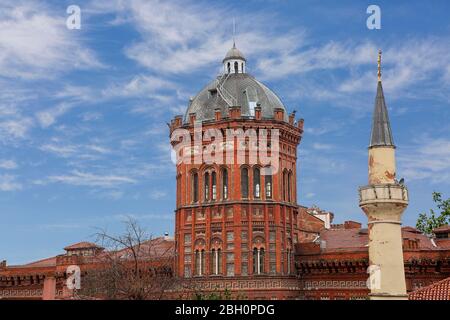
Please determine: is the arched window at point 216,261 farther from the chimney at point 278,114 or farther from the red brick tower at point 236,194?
the chimney at point 278,114

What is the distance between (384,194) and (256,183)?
18.2 m

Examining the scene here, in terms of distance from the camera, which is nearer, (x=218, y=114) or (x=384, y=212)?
(x=384, y=212)

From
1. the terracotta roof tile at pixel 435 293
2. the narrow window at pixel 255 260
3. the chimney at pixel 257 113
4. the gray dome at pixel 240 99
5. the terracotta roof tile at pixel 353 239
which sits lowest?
the terracotta roof tile at pixel 435 293

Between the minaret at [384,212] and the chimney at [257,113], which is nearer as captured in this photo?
the minaret at [384,212]

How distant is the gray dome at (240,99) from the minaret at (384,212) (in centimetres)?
1796

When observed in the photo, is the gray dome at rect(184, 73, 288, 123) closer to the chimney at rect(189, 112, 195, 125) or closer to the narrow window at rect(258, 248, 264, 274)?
the chimney at rect(189, 112, 195, 125)

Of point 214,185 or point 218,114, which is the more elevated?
point 218,114

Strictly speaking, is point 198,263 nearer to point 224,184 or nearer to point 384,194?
point 224,184

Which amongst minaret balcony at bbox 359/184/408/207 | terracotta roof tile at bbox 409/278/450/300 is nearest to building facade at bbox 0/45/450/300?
terracotta roof tile at bbox 409/278/450/300

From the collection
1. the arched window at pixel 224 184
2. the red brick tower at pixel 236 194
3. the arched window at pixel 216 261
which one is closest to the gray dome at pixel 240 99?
the red brick tower at pixel 236 194

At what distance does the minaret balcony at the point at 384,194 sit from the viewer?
1230 inches

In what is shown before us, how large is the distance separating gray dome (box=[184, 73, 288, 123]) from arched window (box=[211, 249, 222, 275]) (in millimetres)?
9661

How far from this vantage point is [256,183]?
160 feet

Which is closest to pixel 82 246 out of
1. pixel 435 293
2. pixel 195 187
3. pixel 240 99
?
pixel 195 187
